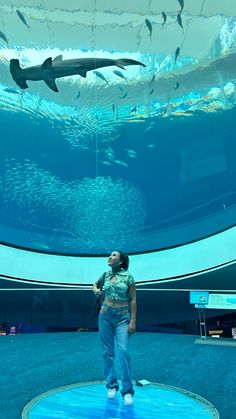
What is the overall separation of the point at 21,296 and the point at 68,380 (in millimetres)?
5694

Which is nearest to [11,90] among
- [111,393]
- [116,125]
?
[116,125]

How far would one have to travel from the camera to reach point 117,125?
40.8 feet

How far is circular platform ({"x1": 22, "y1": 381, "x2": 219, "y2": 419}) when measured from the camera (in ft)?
8.32

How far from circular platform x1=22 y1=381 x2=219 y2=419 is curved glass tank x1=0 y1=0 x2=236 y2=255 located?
7016mm

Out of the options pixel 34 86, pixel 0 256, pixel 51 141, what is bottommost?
pixel 0 256

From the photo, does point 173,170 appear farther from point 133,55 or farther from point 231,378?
point 231,378

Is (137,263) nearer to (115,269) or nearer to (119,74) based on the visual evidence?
(115,269)

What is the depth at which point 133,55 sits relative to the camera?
11.4m

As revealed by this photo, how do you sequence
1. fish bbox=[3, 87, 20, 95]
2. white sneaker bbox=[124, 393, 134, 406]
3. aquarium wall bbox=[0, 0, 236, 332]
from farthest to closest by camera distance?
fish bbox=[3, 87, 20, 95] → aquarium wall bbox=[0, 0, 236, 332] → white sneaker bbox=[124, 393, 134, 406]

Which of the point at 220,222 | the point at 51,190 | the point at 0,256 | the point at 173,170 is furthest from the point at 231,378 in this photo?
the point at 51,190

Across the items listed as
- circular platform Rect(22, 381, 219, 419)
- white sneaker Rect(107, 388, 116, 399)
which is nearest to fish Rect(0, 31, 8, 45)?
circular platform Rect(22, 381, 219, 419)

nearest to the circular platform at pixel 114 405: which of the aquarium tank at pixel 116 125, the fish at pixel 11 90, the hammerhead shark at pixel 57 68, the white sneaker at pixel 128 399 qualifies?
the white sneaker at pixel 128 399

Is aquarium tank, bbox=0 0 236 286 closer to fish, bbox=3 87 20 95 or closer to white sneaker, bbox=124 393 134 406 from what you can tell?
fish, bbox=3 87 20 95

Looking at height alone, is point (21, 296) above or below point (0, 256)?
below
